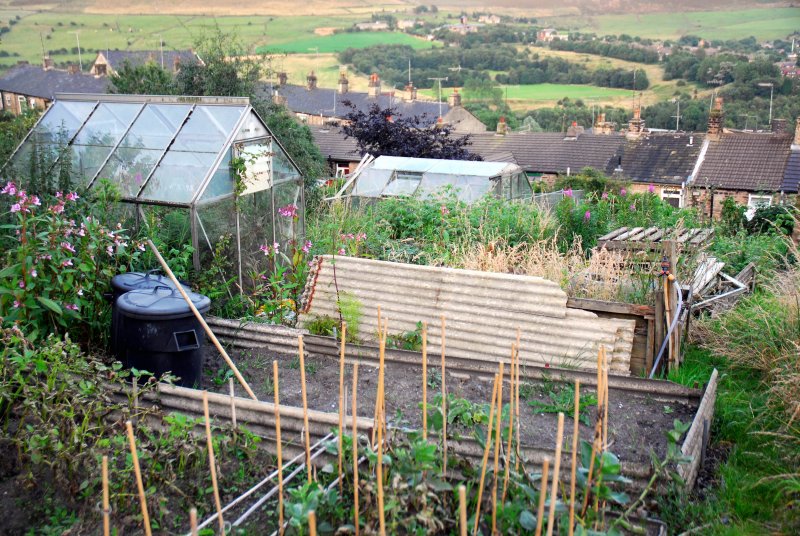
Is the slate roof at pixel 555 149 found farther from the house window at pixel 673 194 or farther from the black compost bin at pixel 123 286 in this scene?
the black compost bin at pixel 123 286

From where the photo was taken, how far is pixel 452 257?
7875mm

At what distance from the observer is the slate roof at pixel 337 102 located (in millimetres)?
47062

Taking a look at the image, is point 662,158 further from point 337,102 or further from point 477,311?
point 477,311

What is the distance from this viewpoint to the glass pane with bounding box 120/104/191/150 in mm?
7836

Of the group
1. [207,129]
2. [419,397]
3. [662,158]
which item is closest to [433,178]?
[207,129]

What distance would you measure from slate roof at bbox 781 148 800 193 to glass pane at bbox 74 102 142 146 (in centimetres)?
2858

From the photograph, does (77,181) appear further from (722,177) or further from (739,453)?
(722,177)

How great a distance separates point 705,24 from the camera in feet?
332

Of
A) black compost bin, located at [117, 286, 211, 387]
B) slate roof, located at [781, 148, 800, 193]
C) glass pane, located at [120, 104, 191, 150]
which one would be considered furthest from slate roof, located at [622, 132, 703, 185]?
black compost bin, located at [117, 286, 211, 387]

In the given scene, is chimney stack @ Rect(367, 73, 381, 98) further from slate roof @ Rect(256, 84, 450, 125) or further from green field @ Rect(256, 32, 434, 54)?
green field @ Rect(256, 32, 434, 54)

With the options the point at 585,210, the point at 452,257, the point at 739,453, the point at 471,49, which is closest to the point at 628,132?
the point at 585,210

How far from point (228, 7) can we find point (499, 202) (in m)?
96.7

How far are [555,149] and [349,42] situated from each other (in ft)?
191

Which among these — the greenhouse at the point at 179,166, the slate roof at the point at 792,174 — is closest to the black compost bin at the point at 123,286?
the greenhouse at the point at 179,166
